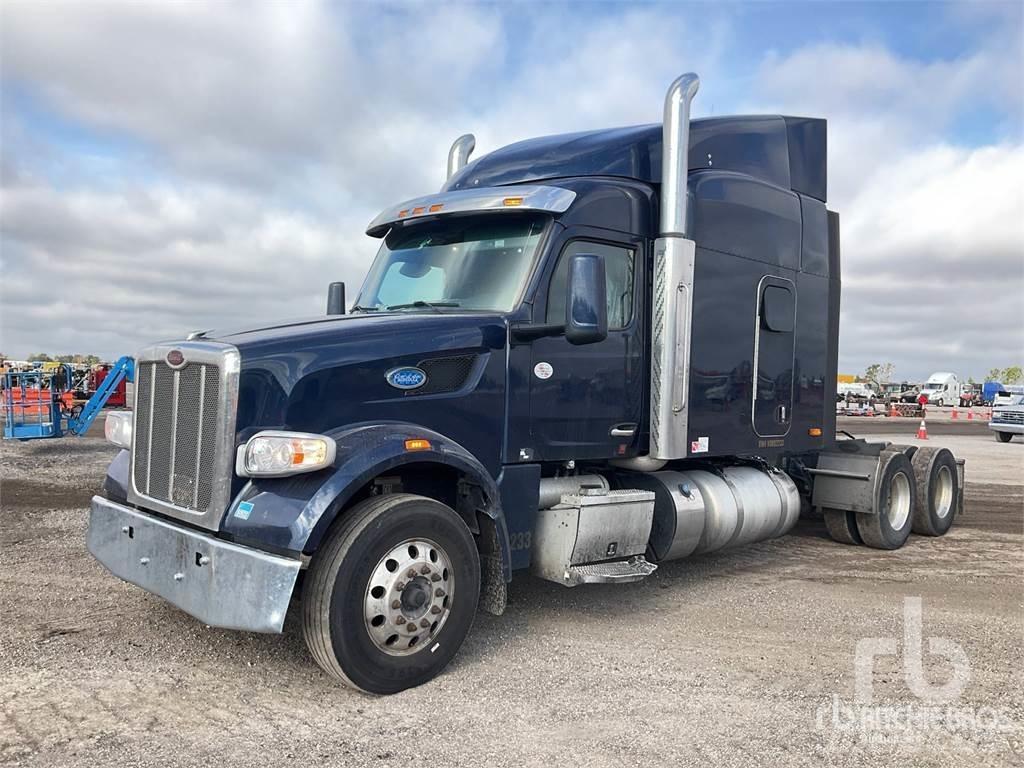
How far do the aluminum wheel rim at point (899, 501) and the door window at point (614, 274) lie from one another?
4462mm

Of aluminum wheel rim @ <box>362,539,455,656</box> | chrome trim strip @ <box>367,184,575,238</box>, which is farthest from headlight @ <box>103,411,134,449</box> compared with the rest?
chrome trim strip @ <box>367,184,575,238</box>

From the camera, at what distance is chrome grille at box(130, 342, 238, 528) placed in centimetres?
419

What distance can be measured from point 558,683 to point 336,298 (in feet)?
11.9

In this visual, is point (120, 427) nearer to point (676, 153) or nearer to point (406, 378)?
point (406, 378)

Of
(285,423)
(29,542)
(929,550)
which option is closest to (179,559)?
(285,423)

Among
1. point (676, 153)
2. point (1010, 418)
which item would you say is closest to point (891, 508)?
point (676, 153)

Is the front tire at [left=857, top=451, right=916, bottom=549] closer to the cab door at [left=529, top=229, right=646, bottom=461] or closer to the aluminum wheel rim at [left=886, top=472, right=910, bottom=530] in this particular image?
the aluminum wheel rim at [left=886, top=472, right=910, bottom=530]

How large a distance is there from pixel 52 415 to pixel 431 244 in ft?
51.6

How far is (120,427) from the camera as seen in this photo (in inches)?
207

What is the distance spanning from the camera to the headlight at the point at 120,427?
16.9ft

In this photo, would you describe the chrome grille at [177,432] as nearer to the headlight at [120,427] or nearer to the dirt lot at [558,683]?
the headlight at [120,427]

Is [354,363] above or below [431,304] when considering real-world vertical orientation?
below

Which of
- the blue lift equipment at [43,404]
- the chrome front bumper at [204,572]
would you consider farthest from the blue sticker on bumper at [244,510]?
the blue lift equipment at [43,404]

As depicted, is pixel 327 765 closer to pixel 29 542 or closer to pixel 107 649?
pixel 107 649
